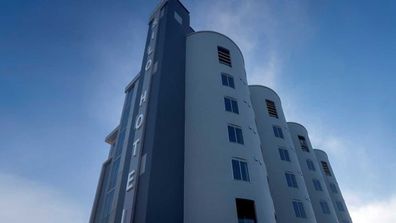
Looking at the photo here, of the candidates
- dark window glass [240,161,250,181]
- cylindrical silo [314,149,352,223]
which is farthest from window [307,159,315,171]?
dark window glass [240,161,250,181]

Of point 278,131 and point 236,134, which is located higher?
point 278,131

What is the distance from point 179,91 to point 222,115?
546cm

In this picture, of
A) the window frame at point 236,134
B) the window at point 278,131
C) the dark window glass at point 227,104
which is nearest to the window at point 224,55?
the dark window glass at point 227,104

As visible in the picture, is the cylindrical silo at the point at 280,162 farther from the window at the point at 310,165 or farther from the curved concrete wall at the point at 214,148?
the curved concrete wall at the point at 214,148

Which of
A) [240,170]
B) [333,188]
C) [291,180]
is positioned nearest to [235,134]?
[240,170]

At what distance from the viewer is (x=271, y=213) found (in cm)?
2138

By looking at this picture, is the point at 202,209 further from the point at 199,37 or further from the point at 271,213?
the point at 199,37

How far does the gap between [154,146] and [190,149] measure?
11.7 ft

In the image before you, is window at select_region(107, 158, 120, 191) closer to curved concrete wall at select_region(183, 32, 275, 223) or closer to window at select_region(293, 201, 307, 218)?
curved concrete wall at select_region(183, 32, 275, 223)

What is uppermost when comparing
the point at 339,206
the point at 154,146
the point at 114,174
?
the point at 339,206

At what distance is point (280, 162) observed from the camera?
37.0 m

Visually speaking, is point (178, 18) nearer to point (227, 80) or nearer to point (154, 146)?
point (227, 80)

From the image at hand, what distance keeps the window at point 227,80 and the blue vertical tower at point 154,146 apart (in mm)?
4537

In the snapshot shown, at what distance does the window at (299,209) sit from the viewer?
106ft
